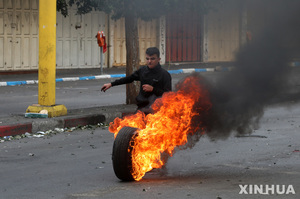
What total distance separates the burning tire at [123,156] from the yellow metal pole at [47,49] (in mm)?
5760

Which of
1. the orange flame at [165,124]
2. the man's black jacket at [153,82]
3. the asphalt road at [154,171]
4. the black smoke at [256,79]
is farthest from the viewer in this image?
the man's black jacket at [153,82]

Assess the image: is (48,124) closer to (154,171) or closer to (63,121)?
(63,121)

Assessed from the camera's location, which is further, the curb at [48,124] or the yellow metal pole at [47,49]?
the yellow metal pole at [47,49]

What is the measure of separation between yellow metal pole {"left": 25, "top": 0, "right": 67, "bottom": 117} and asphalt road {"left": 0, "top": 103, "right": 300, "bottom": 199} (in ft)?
4.88

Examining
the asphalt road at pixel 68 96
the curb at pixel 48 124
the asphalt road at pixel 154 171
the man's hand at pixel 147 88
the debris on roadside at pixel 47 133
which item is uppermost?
the man's hand at pixel 147 88

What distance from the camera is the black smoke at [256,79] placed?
847 centimetres

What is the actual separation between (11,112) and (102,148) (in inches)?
180

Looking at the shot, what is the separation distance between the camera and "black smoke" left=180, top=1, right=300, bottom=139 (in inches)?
333

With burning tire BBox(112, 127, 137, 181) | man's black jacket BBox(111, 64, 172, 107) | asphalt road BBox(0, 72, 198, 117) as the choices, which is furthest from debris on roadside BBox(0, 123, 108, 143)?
burning tire BBox(112, 127, 137, 181)

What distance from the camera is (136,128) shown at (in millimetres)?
8312

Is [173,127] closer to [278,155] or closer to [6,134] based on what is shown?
[278,155]

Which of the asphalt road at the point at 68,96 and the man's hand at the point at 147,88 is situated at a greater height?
the man's hand at the point at 147,88

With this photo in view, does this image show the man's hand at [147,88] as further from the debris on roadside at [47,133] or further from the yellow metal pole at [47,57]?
the yellow metal pole at [47,57]

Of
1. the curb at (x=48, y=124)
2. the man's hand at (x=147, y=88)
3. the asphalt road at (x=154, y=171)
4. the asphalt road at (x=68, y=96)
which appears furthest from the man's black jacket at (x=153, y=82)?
the asphalt road at (x=68, y=96)
